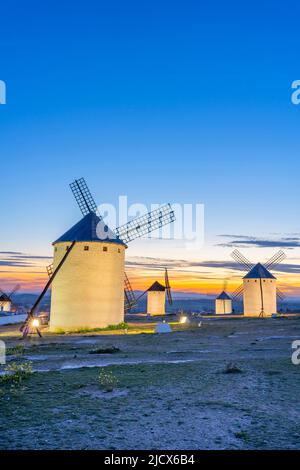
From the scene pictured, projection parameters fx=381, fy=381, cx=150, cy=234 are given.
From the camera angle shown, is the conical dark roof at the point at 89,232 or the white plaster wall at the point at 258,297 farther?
the white plaster wall at the point at 258,297

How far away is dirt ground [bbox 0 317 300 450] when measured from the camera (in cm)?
589

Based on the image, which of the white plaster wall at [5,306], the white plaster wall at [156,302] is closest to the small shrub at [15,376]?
the white plaster wall at [156,302]

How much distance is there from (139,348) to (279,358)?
22.1 ft

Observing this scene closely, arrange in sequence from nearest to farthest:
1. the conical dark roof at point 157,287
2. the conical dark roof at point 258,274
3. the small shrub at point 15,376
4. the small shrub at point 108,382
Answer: the small shrub at point 108,382 → the small shrub at point 15,376 → the conical dark roof at point 258,274 → the conical dark roof at point 157,287

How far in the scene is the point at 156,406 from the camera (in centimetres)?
776

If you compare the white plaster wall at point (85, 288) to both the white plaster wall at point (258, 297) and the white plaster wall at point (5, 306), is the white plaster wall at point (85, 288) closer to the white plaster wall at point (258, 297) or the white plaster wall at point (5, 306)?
the white plaster wall at point (258, 297)

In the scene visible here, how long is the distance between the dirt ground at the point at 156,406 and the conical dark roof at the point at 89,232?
18.0 m

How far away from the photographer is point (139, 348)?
59.3 ft

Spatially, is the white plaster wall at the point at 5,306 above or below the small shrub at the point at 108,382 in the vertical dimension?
below

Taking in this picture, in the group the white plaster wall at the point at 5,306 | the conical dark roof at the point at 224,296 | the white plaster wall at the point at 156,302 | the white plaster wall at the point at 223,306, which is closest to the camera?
the white plaster wall at the point at 156,302

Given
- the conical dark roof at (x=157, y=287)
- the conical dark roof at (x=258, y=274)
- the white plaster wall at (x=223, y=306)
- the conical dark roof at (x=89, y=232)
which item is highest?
the conical dark roof at (x=89, y=232)

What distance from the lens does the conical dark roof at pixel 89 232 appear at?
31.1 metres
